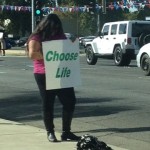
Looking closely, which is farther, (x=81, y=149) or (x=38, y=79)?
(x=38, y=79)

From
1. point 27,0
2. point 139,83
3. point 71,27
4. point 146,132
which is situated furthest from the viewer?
point 71,27

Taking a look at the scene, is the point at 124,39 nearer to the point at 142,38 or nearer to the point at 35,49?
the point at 142,38

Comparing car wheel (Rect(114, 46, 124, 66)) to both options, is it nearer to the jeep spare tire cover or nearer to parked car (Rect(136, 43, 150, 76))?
the jeep spare tire cover

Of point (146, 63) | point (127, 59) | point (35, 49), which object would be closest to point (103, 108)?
point (35, 49)

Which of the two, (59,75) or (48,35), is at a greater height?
(48,35)

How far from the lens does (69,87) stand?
24.2 feet

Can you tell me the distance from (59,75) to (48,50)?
0.42m

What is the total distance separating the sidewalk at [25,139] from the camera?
23.0 feet

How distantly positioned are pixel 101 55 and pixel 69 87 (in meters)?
18.1

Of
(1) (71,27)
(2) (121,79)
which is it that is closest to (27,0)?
(1) (71,27)

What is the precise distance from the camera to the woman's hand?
7.20 meters

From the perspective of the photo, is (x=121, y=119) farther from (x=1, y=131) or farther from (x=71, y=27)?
(x=71, y=27)

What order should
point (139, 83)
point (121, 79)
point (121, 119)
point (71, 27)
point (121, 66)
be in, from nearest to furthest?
point (121, 119) → point (139, 83) → point (121, 79) → point (121, 66) → point (71, 27)

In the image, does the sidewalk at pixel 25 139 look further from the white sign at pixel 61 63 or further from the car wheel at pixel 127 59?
the car wheel at pixel 127 59
